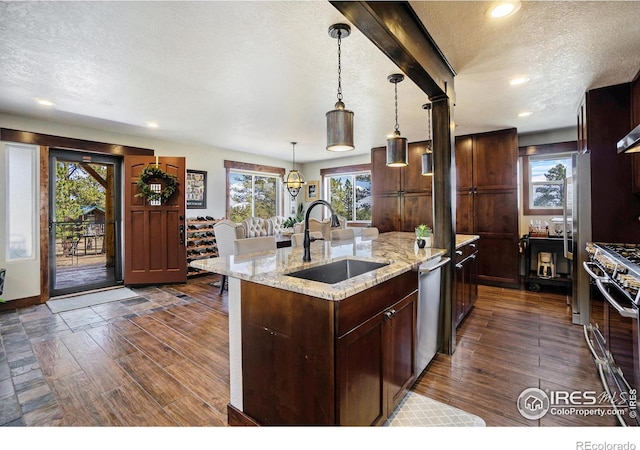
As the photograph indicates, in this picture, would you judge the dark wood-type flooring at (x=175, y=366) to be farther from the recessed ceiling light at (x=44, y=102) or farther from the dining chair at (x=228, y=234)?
the recessed ceiling light at (x=44, y=102)

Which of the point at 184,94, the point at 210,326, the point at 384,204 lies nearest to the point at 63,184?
the point at 184,94

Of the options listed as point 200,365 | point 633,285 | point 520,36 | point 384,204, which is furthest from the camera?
point 384,204

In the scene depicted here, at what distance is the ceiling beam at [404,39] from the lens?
1524 mm

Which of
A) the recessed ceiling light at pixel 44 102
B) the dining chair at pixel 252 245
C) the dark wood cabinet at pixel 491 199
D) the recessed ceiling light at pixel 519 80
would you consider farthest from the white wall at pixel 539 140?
the recessed ceiling light at pixel 44 102

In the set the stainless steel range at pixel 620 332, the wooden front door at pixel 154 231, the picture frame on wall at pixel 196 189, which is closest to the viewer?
the stainless steel range at pixel 620 332

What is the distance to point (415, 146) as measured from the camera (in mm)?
5484

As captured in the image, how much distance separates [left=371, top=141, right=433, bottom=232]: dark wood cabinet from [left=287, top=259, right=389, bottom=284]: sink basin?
11.8 feet

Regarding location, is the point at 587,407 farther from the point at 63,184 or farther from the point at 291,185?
the point at 63,184

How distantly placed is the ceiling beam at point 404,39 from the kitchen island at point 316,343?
1.32 metres

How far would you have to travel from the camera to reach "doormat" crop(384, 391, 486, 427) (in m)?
1.71

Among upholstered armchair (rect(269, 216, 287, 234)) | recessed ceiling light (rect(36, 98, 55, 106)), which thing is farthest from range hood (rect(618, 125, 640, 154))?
recessed ceiling light (rect(36, 98, 55, 106))

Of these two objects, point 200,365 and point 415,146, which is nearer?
point 200,365

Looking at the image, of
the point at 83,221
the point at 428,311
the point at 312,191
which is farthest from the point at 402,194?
the point at 83,221

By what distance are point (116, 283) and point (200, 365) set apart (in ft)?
11.4
